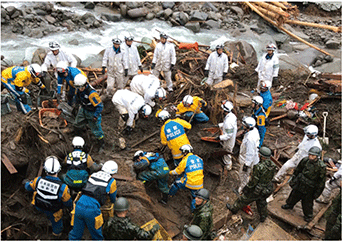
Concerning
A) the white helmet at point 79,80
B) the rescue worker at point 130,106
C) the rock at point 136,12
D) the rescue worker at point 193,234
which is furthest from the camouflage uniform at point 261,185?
the rock at point 136,12

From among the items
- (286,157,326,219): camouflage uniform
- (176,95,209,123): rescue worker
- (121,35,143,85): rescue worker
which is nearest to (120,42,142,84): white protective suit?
(121,35,143,85): rescue worker

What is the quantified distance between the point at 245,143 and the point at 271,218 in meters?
1.66

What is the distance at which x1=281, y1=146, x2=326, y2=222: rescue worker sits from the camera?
5289 millimetres

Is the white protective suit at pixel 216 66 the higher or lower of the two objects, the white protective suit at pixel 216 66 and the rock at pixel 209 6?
the higher

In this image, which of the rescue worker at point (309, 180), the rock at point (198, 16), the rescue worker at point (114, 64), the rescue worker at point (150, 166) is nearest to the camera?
the rescue worker at point (309, 180)

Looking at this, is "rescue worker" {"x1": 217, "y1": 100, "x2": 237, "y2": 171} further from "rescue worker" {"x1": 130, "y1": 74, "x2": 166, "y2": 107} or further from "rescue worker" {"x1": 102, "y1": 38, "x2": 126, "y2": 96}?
"rescue worker" {"x1": 102, "y1": 38, "x2": 126, "y2": 96}

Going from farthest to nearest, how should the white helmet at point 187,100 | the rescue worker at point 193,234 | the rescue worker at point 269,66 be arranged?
1. the rescue worker at point 269,66
2. the white helmet at point 187,100
3. the rescue worker at point 193,234

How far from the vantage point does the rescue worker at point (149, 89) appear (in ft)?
24.5

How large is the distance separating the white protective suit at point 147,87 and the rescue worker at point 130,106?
44cm

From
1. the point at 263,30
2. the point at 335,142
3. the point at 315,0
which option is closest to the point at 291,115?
the point at 335,142

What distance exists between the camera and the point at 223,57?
934 cm

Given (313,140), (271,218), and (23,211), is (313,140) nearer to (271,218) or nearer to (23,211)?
(271,218)

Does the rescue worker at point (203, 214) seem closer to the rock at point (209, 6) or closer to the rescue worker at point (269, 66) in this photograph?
the rescue worker at point (269, 66)

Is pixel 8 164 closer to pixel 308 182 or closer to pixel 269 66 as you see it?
pixel 308 182
